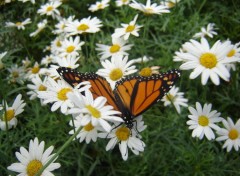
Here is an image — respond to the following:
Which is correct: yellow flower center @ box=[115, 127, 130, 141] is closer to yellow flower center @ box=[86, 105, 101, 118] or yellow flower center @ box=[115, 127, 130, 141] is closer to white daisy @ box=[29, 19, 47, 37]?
yellow flower center @ box=[86, 105, 101, 118]

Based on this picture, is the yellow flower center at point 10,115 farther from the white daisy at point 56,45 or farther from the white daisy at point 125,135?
the white daisy at point 56,45

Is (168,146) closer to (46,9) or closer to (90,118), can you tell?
(90,118)

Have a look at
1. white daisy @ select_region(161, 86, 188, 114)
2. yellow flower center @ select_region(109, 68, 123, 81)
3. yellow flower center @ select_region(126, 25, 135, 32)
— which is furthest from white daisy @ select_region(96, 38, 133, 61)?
white daisy @ select_region(161, 86, 188, 114)

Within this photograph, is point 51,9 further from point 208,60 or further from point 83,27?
point 208,60

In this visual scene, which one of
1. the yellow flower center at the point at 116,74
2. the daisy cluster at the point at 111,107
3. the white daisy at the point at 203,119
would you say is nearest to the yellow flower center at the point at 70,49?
the daisy cluster at the point at 111,107

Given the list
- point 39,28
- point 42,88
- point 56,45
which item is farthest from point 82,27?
point 39,28

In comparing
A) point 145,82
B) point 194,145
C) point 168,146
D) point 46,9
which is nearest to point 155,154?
point 168,146
